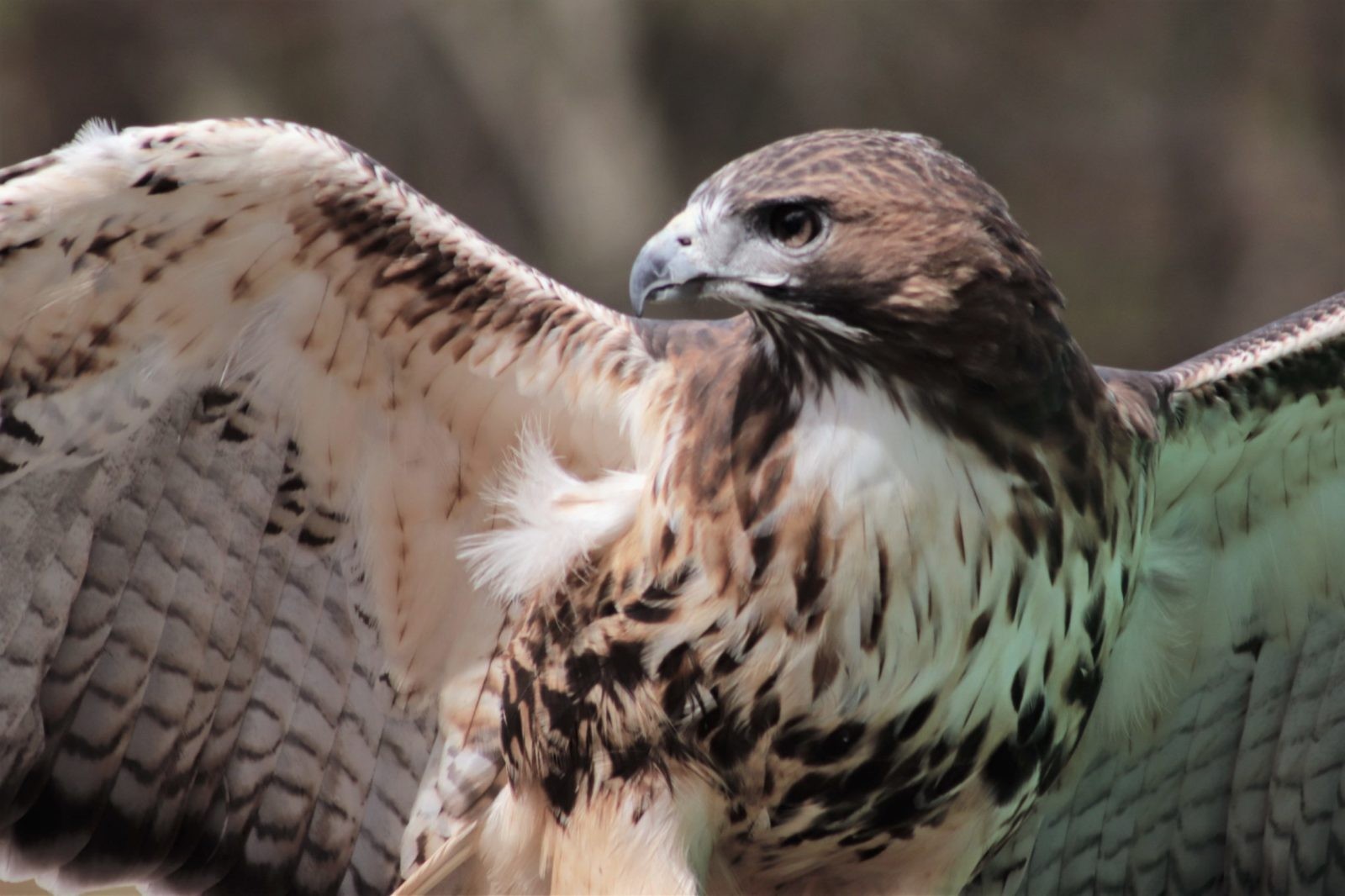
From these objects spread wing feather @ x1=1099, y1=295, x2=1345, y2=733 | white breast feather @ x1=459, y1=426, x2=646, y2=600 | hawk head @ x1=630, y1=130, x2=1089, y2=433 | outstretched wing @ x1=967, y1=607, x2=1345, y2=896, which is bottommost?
outstretched wing @ x1=967, y1=607, x2=1345, y2=896

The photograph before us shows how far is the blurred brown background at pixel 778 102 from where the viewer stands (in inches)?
475

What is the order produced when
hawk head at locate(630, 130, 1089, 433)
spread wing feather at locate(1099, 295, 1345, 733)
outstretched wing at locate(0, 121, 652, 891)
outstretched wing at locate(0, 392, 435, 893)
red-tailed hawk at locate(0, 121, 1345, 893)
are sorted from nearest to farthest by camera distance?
hawk head at locate(630, 130, 1089, 433) → red-tailed hawk at locate(0, 121, 1345, 893) → outstretched wing at locate(0, 121, 652, 891) → spread wing feather at locate(1099, 295, 1345, 733) → outstretched wing at locate(0, 392, 435, 893)

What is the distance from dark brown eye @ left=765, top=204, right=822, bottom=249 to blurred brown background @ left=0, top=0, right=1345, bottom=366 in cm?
882

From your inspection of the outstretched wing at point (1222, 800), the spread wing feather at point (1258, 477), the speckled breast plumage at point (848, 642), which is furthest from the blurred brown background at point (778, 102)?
the speckled breast plumage at point (848, 642)

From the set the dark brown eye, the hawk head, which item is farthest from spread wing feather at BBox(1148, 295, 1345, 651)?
the dark brown eye

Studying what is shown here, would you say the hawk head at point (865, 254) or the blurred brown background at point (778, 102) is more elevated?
the blurred brown background at point (778, 102)

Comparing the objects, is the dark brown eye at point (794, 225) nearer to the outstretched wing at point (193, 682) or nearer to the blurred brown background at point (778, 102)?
the outstretched wing at point (193, 682)

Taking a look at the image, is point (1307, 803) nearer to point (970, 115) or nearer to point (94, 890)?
point (94, 890)

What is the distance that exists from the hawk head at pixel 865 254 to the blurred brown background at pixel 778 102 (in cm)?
877

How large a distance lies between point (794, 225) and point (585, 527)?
2.78 ft

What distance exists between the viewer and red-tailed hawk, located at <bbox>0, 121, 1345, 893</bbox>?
10.8 ft

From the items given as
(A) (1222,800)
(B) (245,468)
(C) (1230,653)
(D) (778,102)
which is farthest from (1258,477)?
(D) (778,102)

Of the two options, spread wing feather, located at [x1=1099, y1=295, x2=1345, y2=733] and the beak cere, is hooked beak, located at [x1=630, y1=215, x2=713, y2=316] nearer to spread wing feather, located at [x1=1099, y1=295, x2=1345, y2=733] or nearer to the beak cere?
the beak cere

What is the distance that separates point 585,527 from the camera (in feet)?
11.9
